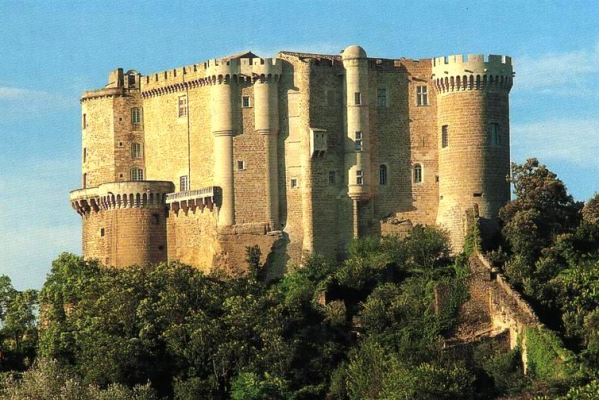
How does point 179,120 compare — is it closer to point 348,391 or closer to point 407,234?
point 407,234

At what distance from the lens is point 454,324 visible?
92.6m

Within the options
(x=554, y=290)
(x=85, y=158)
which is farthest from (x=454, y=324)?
(x=85, y=158)

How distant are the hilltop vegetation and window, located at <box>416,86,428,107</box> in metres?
5.53

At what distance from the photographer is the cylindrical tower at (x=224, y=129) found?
324 ft

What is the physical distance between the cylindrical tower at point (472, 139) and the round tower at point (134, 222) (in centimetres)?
1277

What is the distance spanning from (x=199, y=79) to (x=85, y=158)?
8.37m

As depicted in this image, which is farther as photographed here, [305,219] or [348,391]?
[305,219]

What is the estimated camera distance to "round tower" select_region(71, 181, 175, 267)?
10106 centimetres

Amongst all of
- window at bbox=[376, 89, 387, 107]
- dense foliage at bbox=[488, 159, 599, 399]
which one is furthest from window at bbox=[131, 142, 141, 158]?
dense foliage at bbox=[488, 159, 599, 399]

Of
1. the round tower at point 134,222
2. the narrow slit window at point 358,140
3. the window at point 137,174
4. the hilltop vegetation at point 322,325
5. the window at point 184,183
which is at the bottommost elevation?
the hilltop vegetation at point 322,325

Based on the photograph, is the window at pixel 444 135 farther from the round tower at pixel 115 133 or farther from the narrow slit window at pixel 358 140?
the round tower at pixel 115 133

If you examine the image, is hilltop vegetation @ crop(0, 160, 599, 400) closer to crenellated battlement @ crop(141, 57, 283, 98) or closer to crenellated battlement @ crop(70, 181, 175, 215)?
crenellated battlement @ crop(70, 181, 175, 215)

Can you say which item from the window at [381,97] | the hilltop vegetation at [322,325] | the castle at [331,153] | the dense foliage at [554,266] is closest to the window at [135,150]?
the castle at [331,153]

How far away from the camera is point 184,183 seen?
101625 mm
